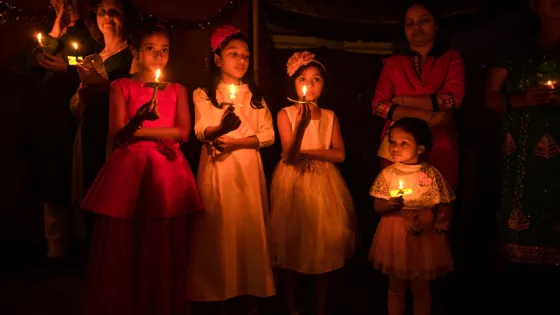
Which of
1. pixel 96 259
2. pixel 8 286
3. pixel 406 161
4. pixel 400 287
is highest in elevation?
pixel 406 161

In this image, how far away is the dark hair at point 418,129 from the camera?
3363 mm

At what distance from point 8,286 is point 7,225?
102 cm

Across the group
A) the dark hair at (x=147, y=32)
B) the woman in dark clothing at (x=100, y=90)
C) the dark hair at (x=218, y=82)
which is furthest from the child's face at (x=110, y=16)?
the dark hair at (x=218, y=82)

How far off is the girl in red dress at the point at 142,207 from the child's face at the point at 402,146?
1.50 metres

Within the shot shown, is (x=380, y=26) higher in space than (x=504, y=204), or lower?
higher

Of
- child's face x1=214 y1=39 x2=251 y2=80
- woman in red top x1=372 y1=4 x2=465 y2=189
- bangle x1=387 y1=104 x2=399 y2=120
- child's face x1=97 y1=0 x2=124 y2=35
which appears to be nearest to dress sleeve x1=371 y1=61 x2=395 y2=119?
woman in red top x1=372 y1=4 x2=465 y2=189

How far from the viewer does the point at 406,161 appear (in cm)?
345

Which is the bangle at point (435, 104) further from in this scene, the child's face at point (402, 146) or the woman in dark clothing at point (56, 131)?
the woman in dark clothing at point (56, 131)

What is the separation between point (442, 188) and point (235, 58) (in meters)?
1.88

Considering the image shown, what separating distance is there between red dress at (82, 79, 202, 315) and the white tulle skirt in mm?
735

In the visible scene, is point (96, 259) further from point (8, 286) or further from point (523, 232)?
point (523, 232)

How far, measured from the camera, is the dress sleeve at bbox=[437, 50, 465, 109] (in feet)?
11.9

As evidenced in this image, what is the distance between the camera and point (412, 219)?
Answer: 3305mm

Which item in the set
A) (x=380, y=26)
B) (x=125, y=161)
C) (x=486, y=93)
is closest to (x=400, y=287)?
(x=486, y=93)
